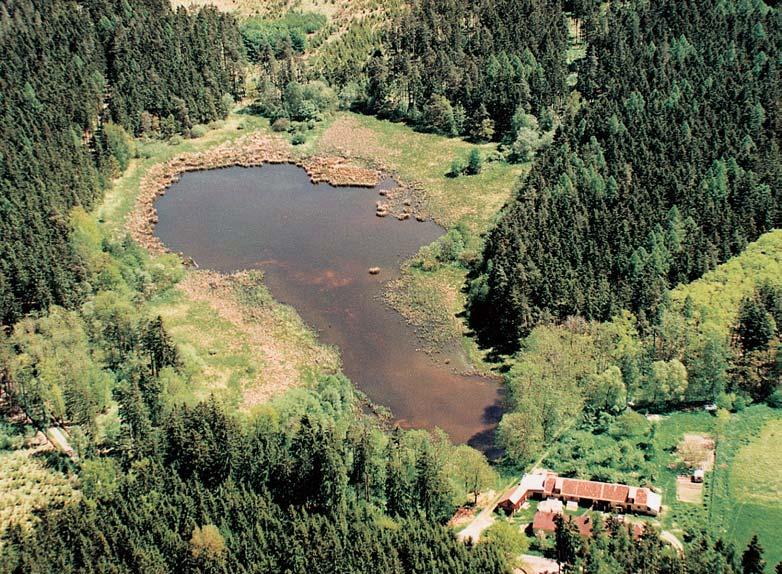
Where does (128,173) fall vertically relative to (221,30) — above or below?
below

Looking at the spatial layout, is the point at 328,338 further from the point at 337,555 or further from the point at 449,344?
the point at 337,555

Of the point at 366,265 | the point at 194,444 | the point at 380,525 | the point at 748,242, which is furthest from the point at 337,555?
the point at 748,242

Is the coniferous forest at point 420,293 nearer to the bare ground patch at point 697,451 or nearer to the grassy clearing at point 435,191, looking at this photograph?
the grassy clearing at point 435,191

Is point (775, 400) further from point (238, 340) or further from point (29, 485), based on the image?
point (29, 485)

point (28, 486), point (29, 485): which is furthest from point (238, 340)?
point (28, 486)

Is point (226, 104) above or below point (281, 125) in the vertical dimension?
above

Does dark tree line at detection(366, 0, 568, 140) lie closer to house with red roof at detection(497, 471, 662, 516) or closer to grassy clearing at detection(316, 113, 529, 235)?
grassy clearing at detection(316, 113, 529, 235)
